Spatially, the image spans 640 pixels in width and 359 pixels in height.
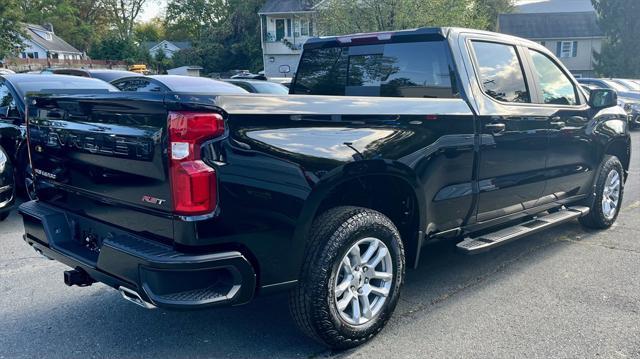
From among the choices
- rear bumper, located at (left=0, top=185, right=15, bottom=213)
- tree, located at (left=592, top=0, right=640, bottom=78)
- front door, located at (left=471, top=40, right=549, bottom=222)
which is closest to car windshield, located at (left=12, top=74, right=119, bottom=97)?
rear bumper, located at (left=0, top=185, right=15, bottom=213)

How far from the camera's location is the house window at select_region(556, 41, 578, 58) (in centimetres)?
4628

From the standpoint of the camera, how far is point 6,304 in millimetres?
4035

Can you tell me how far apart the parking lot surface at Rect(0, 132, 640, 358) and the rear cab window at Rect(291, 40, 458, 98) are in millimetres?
1586

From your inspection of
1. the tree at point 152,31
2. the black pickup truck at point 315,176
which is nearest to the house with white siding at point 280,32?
the black pickup truck at point 315,176

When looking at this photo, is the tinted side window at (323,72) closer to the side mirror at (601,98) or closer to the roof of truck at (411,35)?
the roof of truck at (411,35)

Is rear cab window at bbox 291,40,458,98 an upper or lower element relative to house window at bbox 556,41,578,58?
lower

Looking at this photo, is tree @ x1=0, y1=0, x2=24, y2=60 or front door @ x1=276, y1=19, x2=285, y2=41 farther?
front door @ x1=276, y1=19, x2=285, y2=41

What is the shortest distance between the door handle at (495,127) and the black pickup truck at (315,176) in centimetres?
1

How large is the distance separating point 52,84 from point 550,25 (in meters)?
47.8

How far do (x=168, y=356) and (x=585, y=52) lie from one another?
50.3 meters

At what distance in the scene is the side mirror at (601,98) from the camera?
5.35 m

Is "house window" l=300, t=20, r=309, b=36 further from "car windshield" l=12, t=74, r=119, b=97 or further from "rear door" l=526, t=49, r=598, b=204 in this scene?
"rear door" l=526, t=49, r=598, b=204

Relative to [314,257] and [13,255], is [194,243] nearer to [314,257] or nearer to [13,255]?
[314,257]

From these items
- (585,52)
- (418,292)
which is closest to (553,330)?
(418,292)
